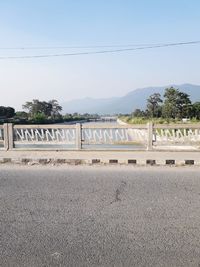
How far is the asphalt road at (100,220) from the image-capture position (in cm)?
399

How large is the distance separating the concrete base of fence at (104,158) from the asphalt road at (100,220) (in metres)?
2.54

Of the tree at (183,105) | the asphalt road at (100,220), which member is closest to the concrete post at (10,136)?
the asphalt road at (100,220)

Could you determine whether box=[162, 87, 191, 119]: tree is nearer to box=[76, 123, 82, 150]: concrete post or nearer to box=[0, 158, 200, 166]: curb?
box=[76, 123, 82, 150]: concrete post

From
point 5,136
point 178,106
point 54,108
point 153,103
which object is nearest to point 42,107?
point 54,108

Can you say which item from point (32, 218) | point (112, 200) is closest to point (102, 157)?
point (112, 200)

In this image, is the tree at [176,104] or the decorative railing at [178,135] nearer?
the decorative railing at [178,135]

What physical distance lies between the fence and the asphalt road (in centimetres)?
510

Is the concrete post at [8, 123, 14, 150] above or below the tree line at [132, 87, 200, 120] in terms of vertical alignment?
below

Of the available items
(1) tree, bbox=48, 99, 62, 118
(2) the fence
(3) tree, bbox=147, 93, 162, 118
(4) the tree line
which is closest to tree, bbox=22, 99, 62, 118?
(1) tree, bbox=48, 99, 62, 118

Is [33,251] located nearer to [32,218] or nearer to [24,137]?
[32,218]

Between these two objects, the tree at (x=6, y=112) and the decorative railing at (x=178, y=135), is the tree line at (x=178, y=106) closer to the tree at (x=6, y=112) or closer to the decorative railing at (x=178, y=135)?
the tree at (x=6, y=112)

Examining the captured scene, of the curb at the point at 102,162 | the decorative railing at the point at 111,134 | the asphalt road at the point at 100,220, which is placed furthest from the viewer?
the decorative railing at the point at 111,134

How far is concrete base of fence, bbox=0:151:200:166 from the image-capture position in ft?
36.3

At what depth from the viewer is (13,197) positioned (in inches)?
257
